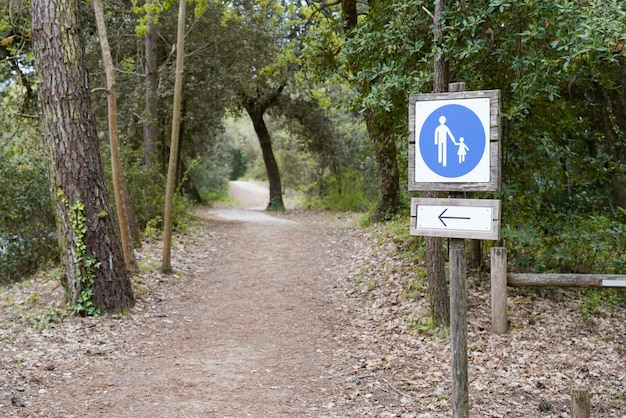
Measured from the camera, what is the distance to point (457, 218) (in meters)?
4.25

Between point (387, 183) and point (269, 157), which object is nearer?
point (387, 183)

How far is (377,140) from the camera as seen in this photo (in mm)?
12492

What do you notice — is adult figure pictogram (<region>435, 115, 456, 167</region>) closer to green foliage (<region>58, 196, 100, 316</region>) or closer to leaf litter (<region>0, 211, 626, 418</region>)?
leaf litter (<region>0, 211, 626, 418</region>)

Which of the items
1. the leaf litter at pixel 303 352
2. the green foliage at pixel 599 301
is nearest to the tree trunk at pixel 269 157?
the leaf litter at pixel 303 352

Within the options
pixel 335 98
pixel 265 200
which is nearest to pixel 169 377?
pixel 335 98

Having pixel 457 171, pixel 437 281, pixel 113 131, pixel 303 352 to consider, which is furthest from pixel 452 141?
pixel 113 131

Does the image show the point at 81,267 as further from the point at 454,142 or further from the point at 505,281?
the point at 454,142

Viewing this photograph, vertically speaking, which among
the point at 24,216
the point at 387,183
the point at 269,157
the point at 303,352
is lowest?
the point at 303,352

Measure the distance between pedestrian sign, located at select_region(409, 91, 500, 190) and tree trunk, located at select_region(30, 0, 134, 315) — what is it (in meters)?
5.62

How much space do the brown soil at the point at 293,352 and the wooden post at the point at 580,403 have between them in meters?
1.70

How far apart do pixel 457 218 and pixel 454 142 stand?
1.80ft

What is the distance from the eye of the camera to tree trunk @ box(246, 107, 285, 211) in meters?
24.4

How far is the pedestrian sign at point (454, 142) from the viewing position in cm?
411

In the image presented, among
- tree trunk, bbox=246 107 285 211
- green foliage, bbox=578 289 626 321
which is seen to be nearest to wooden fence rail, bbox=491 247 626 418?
green foliage, bbox=578 289 626 321
